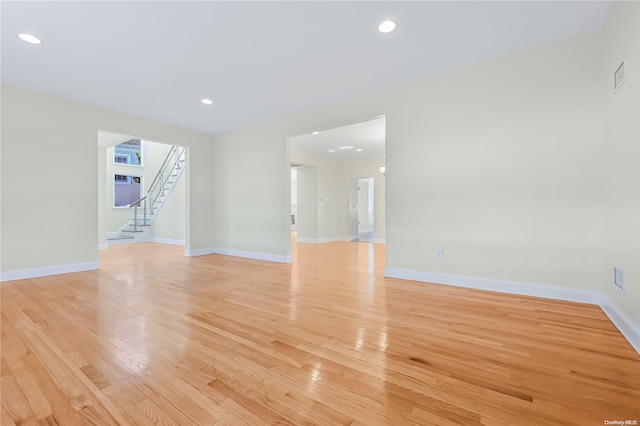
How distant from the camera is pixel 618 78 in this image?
2309mm

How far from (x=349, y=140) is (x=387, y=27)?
4014 millimetres

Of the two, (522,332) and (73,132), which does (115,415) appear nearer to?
(522,332)

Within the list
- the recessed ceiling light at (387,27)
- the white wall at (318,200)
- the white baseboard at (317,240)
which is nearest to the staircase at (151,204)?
the white wall at (318,200)

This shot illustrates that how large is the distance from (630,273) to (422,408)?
203cm

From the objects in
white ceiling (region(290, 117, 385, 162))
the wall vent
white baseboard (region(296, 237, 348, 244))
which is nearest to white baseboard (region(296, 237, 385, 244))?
white baseboard (region(296, 237, 348, 244))

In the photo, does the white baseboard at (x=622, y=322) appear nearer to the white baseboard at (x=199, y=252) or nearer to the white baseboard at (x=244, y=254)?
the white baseboard at (x=244, y=254)

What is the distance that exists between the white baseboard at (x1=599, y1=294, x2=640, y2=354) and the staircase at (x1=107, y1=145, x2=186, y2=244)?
8.86 metres

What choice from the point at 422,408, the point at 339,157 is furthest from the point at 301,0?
the point at 339,157

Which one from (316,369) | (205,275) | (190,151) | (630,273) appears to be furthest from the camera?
(190,151)

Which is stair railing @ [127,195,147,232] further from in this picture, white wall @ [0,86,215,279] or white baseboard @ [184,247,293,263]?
white wall @ [0,86,215,279]

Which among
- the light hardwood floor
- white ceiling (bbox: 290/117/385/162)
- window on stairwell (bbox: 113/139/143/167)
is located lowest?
the light hardwood floor

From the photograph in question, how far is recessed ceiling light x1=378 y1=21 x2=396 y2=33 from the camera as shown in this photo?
2570mm

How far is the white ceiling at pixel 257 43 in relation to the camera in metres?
2.40

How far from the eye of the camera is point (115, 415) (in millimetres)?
1219
